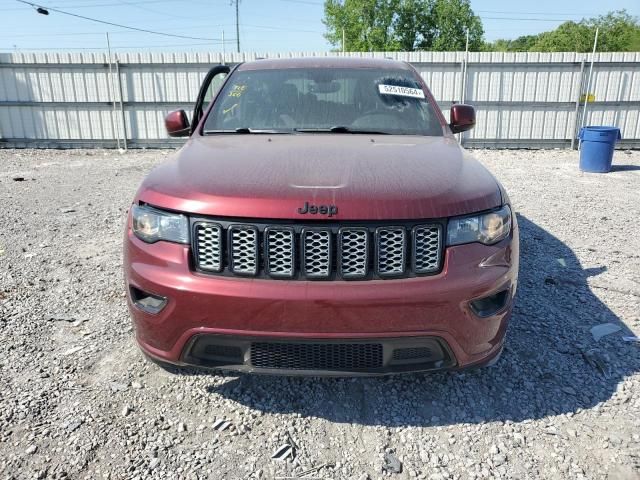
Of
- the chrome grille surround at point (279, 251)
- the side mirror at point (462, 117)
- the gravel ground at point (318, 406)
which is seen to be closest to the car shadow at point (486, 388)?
the gravel ground at point (318, 406)

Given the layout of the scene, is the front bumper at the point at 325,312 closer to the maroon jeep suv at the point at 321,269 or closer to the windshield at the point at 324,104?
the maroon jeep suv at the point at 321,269

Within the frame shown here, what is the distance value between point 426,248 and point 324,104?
1.69 meters

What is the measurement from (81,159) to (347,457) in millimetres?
11802

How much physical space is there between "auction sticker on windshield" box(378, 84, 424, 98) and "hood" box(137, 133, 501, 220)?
2.55 ft

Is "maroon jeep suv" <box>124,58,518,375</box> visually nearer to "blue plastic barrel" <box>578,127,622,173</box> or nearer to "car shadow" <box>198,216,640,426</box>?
"car shadow" <box>198,216,640,426</box>

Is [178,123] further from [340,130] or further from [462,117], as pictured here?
[462,117]

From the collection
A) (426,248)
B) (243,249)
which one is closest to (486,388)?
(426,248)

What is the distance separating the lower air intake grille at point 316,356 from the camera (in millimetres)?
2129

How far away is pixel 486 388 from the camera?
2.71 meters

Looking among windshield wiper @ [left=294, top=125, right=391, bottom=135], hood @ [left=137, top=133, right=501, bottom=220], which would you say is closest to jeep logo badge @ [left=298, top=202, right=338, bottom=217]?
hood @ [left=137, top=133, right=501, bottom=220]

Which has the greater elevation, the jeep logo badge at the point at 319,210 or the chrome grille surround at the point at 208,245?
the jeep logo badge at the point at 319,210

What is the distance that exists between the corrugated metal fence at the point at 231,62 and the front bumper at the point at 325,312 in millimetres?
11253

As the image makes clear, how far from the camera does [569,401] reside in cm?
259

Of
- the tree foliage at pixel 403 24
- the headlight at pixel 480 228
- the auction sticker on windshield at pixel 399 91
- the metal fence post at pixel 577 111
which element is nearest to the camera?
the headlight at pixel 480 228
